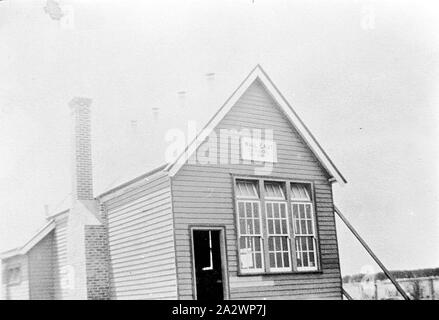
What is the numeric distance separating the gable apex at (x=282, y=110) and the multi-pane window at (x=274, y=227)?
85 centimetres

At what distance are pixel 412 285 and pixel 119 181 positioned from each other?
687cm

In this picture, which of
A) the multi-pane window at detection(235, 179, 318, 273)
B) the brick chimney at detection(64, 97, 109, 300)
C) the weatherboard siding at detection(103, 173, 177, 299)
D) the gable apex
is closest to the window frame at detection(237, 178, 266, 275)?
the multi-pane window at detection(235, 179, 318, 273)

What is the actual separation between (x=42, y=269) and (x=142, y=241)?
4.29 m

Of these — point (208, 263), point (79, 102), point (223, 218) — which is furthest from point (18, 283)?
point (223, 218)

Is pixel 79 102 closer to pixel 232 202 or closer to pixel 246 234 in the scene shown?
pixel 232 202

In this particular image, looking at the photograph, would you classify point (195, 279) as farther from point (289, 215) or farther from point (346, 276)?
point (346, 276)

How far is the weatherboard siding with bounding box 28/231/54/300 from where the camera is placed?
45.8 ft

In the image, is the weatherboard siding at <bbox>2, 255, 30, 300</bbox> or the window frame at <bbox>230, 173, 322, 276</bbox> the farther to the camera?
the weatherboard siding at <bbox>2, 255, 30, 300</bbox>

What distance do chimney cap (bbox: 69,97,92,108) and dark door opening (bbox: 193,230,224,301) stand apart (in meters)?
4.38

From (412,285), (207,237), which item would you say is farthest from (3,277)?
(412,285)

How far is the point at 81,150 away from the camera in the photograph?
13.4 m

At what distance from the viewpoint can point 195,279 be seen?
35.5 ft

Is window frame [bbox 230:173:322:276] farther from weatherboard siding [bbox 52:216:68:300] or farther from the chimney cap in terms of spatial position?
weatherboard siding [bbox 52:216:68:300]
